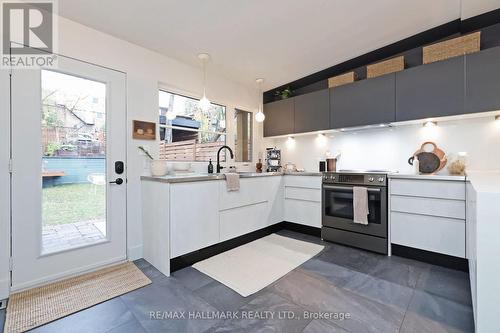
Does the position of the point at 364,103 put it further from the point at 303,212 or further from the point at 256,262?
the point at 256,262

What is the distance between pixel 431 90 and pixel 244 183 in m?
2.43

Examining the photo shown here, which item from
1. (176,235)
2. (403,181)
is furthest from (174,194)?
(403,181)

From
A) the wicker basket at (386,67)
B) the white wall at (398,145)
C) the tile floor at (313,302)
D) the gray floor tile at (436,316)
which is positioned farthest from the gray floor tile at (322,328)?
the wicker basket at (386,67)

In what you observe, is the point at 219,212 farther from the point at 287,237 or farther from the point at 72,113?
the point at 72,113

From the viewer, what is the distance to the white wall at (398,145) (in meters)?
2.44

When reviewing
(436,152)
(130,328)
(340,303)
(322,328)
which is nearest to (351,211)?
(436,152)

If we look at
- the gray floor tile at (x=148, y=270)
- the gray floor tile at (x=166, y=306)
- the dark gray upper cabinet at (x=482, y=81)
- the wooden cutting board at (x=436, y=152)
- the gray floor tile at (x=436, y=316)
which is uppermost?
the dark gray upper cabinet at (x=482, y=81)

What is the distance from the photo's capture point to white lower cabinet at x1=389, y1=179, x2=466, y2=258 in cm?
220

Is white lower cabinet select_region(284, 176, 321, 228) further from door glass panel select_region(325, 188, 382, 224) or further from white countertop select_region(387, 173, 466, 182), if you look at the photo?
white countertop select_region(387, 173, 466, 182)

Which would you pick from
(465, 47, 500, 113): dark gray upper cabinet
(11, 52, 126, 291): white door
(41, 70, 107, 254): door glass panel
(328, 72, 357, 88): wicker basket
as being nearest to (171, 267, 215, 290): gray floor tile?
(11, 52, 126, 291): white door

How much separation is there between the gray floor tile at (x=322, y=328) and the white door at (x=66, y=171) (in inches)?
82.6

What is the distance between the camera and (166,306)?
1.70 metres

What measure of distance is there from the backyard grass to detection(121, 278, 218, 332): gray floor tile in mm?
991

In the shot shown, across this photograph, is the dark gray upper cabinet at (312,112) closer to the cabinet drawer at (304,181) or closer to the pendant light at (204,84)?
the cabinet drawer at (304,181)
